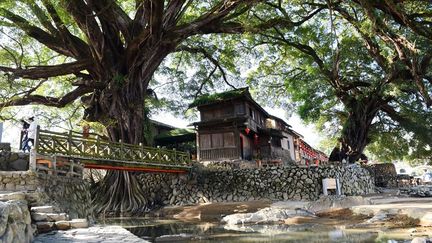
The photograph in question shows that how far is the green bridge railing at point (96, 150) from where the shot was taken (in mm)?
13355

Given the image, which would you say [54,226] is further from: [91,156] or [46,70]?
[46,70]

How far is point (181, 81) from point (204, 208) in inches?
460

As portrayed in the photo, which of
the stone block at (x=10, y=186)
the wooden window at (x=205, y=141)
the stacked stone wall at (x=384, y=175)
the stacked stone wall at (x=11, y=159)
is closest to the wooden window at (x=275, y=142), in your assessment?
the wooden window at (x=205, y=141)

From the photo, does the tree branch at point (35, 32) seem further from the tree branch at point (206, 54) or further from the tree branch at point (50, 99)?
the tree branch at point (206, 54)

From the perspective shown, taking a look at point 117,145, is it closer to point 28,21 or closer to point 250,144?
point 28,21

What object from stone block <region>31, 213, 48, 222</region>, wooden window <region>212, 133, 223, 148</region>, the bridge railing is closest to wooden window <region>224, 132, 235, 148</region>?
wooden window <region>212, 133, 223, 148</region>

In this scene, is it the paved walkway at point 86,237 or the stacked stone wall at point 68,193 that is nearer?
the paved walkway at point 86,237

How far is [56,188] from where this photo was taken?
11227 millimetres

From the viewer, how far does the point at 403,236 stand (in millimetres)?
9055

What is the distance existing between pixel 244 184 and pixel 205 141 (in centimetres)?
639

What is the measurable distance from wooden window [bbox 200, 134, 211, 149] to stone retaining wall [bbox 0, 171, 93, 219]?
13.4 m

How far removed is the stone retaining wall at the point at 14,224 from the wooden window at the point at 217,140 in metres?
19.6

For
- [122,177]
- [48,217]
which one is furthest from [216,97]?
[48,217]

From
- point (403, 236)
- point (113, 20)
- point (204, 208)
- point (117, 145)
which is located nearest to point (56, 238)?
point (403, 236)
